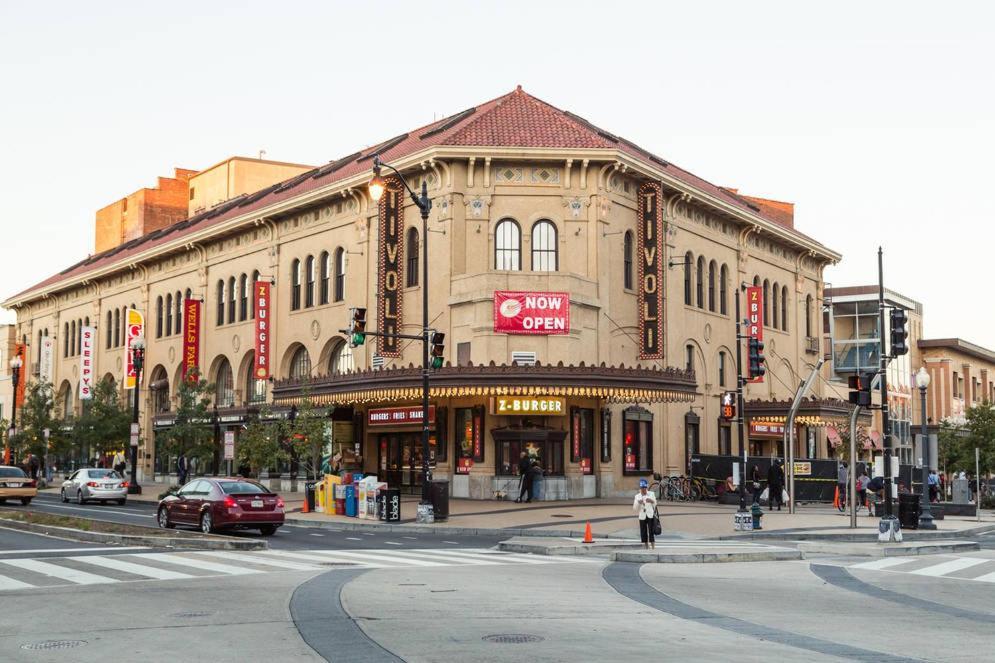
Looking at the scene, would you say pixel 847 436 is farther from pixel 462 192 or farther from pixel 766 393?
pixel 462 192

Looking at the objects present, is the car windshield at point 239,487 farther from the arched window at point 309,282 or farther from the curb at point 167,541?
the arched window at point 309,282

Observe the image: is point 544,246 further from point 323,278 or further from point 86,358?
point 86,358

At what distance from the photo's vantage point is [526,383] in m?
36.1

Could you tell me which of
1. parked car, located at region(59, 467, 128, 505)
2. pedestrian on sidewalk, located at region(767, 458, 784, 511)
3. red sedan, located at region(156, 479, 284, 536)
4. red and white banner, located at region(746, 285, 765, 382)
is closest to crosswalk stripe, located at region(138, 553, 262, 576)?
red sedan, located at region(156, 479, 284, 536)

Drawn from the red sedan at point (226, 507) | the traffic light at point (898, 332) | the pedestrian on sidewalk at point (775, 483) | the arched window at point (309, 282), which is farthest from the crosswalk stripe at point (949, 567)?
the arched window at point (309, 282)

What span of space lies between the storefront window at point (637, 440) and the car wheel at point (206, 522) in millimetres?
19453

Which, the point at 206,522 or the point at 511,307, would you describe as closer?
the point at 206,522

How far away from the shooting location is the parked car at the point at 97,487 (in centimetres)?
4144

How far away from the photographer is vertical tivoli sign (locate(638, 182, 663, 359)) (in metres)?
41.2

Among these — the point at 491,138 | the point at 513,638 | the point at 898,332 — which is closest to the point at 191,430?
the point at 491,138

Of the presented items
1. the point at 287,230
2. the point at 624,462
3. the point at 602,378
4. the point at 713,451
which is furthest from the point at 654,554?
the point at 287,230

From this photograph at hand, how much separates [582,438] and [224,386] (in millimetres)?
22836

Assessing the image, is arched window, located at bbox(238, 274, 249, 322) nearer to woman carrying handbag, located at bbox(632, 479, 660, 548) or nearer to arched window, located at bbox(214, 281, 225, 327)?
arched window, located at bbox(214, 281, 225, 327)

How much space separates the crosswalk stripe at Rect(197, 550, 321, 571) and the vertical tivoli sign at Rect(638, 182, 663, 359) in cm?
2372
